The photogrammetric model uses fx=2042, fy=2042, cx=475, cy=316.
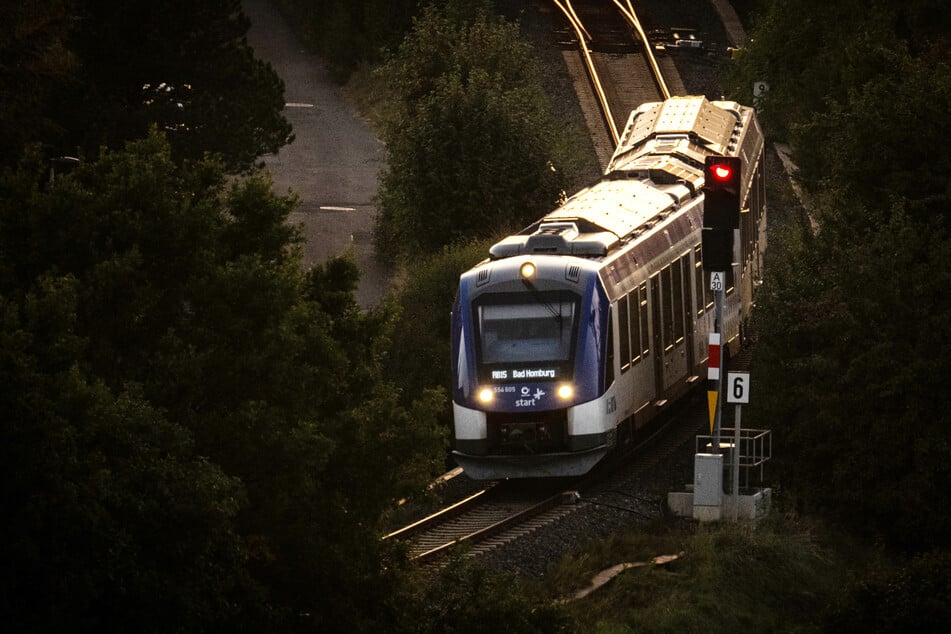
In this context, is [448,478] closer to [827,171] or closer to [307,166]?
[827,171]

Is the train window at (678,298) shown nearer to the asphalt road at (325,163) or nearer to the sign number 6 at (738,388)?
the sign number 6 at (738,388)

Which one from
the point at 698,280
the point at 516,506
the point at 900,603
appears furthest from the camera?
the point at 698,280

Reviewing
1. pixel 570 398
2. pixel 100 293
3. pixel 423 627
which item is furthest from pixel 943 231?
pixel 100 293

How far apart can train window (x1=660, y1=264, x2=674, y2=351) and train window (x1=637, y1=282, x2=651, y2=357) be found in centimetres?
73

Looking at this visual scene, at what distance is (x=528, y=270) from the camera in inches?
1007

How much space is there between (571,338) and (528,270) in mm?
1007

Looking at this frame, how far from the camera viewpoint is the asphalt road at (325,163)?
4831 centimetres

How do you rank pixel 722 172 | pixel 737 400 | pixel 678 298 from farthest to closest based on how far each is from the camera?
pixel 678 298 < pixel 737 400 < pixel 722 172

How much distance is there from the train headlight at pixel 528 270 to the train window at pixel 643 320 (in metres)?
2.13

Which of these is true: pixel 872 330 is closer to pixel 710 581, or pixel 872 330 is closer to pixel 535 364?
pixel 535 364

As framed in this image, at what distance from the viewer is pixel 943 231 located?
28.0 metres

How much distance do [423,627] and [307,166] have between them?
124ft

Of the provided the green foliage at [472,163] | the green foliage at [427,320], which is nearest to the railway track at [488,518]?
the green foliage at [427,320]

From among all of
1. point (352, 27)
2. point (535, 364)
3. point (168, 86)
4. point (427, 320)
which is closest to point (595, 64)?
point (352, 27)
